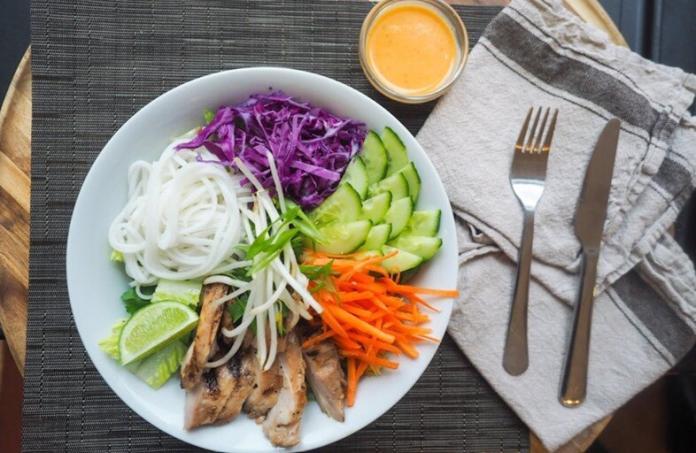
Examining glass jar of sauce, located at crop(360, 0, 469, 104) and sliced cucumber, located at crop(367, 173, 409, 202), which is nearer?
sliced cucumber, located at crop(367, 173, 409, 202)

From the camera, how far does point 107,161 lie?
1.91m

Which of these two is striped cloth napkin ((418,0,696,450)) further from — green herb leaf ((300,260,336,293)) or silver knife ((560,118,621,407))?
green herb leaf ((300,260,336,293))

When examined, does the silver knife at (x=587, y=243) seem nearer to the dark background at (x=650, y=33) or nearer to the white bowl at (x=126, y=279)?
the white bowl at (x=126, y=279)

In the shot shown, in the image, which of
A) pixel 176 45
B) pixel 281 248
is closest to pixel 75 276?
pixel 281 248

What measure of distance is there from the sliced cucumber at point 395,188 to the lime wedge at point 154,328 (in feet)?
2.20

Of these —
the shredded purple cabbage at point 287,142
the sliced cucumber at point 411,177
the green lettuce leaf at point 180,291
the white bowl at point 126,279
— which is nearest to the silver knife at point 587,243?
the white bowl at point 126,279

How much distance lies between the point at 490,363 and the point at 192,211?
3.71ft

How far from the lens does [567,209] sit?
2172 millimetres

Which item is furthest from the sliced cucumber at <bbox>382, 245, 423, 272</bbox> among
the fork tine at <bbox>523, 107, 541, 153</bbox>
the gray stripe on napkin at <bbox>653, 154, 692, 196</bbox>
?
the gray stripe on napkin at <bbox>653, 154, 692, 196</bbox>

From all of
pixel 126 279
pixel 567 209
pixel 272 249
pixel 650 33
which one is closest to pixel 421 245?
pixel 272 249

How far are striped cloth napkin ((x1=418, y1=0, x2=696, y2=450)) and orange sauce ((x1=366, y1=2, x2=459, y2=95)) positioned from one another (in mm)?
108

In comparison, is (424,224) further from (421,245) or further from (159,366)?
(159,366)

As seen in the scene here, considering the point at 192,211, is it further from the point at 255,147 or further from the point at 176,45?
the point at 176,45

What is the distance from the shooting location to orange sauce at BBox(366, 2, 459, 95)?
7.08ft
